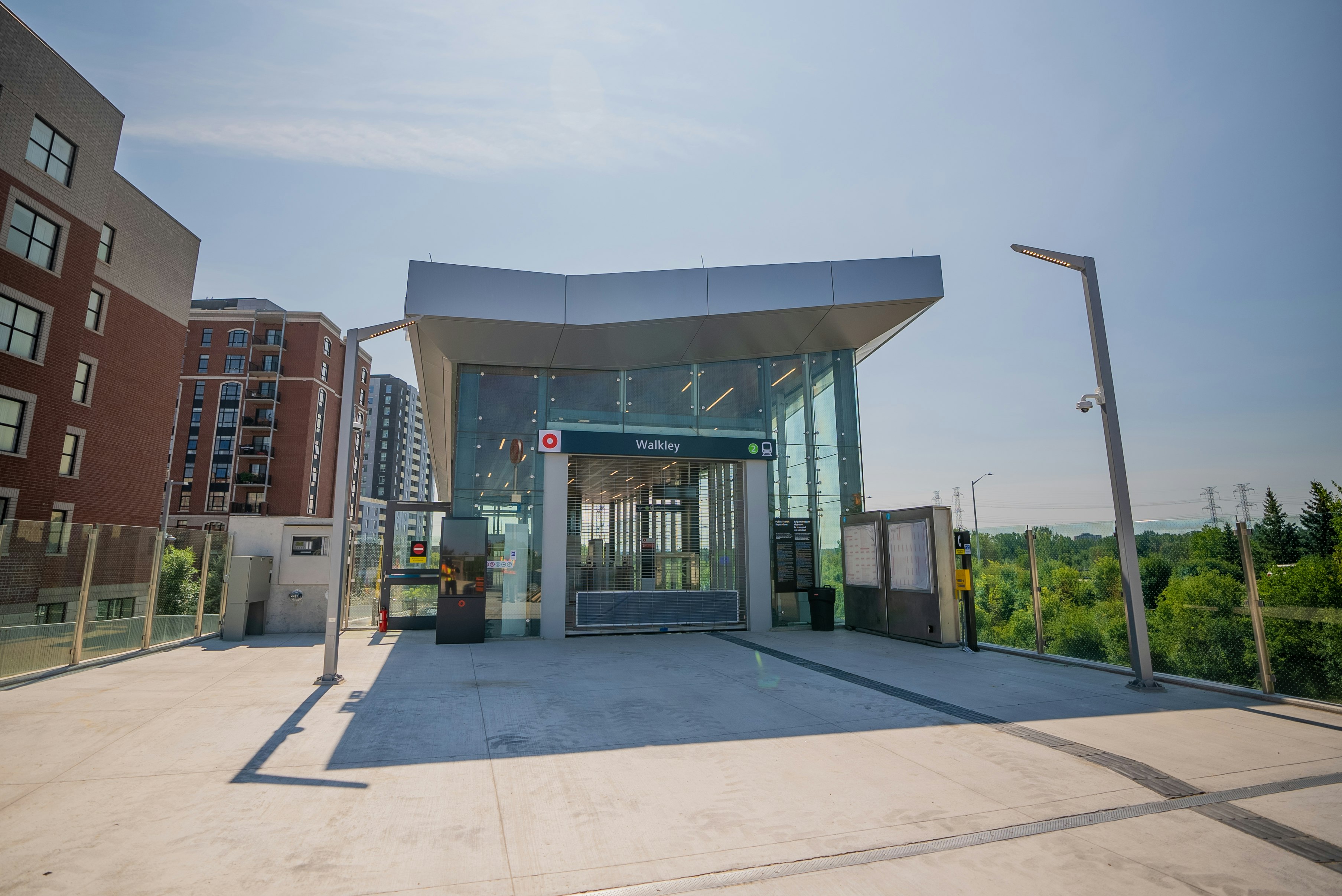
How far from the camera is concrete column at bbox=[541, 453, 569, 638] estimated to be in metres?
14.4

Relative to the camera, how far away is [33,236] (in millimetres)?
19766

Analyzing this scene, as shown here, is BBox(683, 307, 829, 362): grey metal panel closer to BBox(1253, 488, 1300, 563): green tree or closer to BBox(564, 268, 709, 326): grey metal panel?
BBox(564, 268, 709, 326): grey metal panel

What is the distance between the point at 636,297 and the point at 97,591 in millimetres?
11023

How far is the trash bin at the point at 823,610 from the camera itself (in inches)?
606

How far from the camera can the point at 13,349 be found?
19094 millimetres

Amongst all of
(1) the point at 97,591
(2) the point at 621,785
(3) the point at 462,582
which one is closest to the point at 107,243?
(1) the point at 97,591

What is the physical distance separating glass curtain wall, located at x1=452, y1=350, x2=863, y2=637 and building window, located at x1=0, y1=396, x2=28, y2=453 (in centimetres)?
1399

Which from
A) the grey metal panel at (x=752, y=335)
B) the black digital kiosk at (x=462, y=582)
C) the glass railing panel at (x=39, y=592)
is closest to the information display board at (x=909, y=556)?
the grey metal panel at (x=752, y=335)

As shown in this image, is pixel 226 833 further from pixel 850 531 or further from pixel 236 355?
pixel 236 355

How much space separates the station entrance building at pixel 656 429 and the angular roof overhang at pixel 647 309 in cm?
4

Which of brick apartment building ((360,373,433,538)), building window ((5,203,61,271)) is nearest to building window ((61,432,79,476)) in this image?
building window ((5,203,61,271))

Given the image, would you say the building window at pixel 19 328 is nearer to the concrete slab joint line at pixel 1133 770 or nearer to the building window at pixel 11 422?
the building window at pixel 11 422

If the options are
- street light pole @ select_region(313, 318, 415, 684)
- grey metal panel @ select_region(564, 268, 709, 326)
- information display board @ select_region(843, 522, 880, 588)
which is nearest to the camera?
street light pole @ select_region(313, 318, 415, 684)

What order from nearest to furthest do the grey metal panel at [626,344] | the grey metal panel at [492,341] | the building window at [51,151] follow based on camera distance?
1. the grey metal panel at [492,341]
2. the grey metal panel at [626,344]
3. the building window at [51,151]
